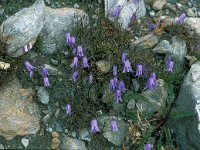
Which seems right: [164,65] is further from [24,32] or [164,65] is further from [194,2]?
[24,32]

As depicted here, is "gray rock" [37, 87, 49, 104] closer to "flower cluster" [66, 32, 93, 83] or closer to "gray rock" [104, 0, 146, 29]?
"flower cluster" [66, 32, 93, 83]

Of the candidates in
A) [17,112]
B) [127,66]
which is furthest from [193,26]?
[17,112]

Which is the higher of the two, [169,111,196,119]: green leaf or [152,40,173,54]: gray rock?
[152,40,173,54]: gray rock

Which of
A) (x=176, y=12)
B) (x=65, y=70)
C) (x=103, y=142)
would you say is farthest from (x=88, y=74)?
(x=176, y=12)

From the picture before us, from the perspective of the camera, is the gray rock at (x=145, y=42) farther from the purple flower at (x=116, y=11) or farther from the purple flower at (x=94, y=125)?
the purple flower at (x=94, y=125)

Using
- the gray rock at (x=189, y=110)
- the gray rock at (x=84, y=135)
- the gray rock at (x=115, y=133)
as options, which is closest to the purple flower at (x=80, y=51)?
the gray rock at (x=115, y=133)

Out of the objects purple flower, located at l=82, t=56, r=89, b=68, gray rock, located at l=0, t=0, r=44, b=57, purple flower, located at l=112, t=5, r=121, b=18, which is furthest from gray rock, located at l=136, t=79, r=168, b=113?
gray rock, located at l=0, t=0, r=44, b=57
